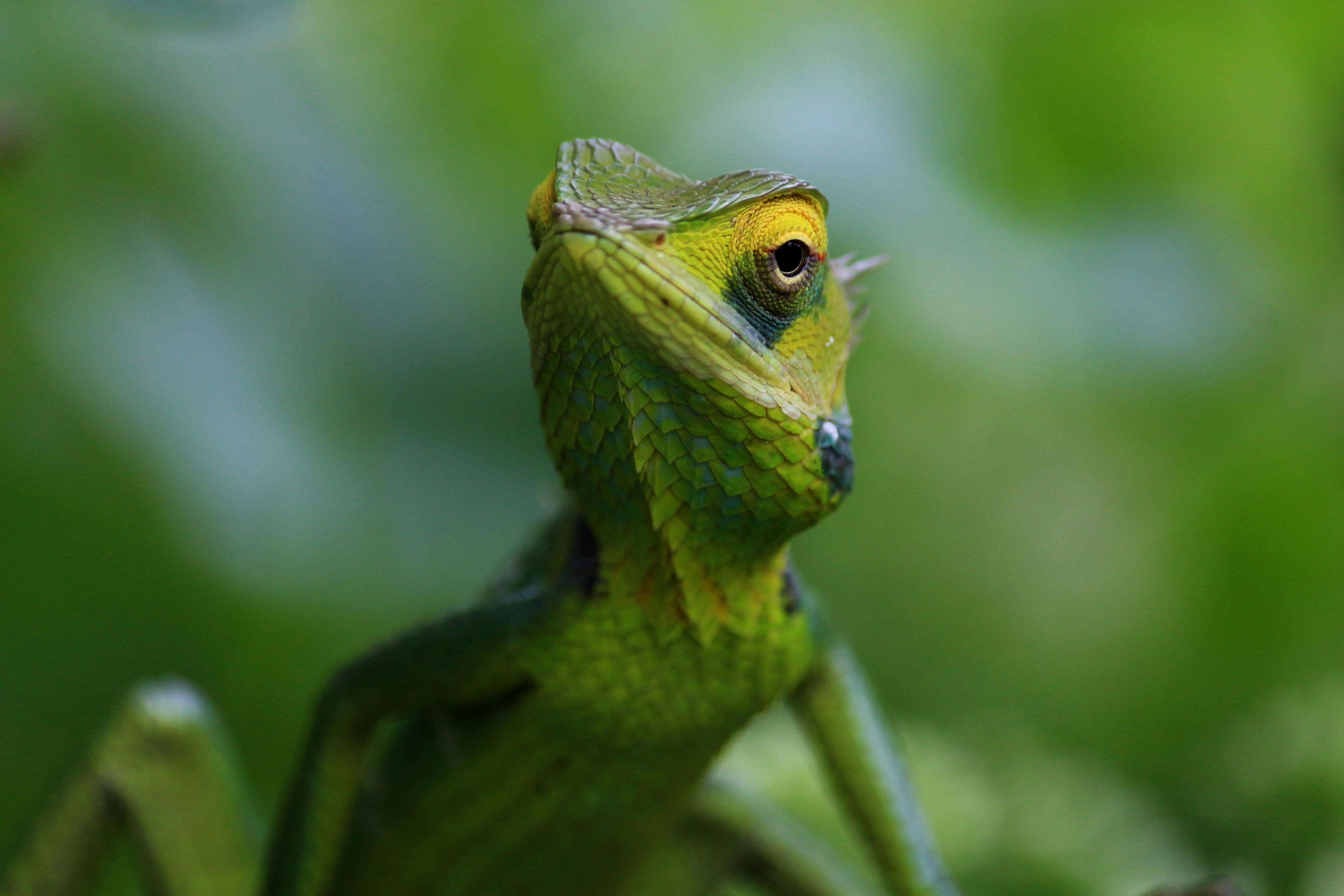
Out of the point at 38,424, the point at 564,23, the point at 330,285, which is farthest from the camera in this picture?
the point at 564,23

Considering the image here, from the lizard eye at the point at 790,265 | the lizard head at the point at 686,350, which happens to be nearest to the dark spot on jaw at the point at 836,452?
the lizard head at the point at 686,350

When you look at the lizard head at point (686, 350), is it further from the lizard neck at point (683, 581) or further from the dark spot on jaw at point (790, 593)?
the dark spot on jaw at point (790, 593)

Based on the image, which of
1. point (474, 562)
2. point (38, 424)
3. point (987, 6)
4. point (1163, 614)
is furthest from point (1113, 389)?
point (38, 424)

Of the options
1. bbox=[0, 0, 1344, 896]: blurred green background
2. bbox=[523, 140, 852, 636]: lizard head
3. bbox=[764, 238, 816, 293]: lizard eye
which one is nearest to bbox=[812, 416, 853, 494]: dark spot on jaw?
bbox=[523, 140, 852, 636]: lizard head

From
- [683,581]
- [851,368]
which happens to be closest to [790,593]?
[683,581]

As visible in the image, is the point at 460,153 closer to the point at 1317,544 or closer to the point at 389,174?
the point at 389,174

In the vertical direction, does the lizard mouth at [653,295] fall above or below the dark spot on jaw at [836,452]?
above

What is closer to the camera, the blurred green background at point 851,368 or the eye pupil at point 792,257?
the eye pupil at point 792,257

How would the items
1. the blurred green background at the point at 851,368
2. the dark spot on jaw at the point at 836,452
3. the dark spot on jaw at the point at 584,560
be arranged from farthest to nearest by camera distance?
the blurred green background at the point at 851,368
the dark spot on jaw at the point at 584,560
the dark spot on jaw at the point at 836,452
